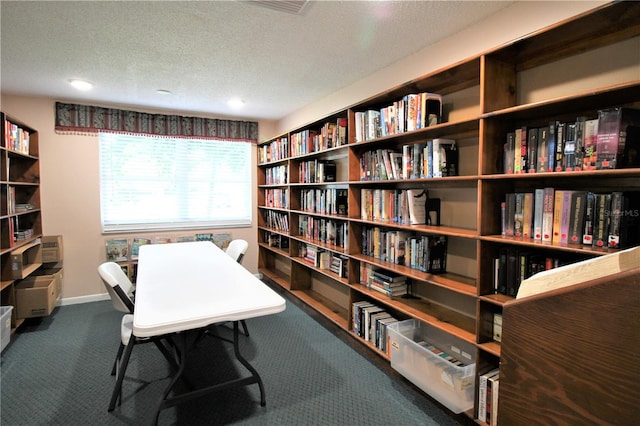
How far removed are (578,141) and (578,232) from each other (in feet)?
1.33

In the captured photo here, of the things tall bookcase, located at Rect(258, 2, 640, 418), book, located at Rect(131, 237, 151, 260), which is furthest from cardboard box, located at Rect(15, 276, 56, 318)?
tall bookcase, located at Rect(258, 2, 640, 418)

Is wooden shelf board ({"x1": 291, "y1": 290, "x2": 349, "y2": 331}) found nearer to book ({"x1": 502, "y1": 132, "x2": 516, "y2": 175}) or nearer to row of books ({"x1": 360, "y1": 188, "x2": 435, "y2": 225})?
row of books ({"x1": 360, "y1": 188, "x2": 435, "y2": 225})

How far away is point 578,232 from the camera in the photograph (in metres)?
1.47

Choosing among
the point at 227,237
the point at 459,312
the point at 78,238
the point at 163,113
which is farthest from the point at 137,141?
the point at 459,312

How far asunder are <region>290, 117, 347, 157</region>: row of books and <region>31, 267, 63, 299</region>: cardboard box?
295cm

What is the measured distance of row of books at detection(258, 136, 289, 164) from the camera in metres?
4.12

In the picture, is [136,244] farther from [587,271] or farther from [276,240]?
[587,271]

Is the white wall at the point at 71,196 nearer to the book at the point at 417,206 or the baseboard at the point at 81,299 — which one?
the baseboard at the point at 81,299

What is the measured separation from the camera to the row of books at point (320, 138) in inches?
118

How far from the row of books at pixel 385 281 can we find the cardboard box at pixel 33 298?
315 centimetres

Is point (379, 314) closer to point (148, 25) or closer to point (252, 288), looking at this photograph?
point (252, 288)

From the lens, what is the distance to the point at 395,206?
2.51m

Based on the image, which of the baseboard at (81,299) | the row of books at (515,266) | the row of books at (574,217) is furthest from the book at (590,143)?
the baseboard at (81,299)

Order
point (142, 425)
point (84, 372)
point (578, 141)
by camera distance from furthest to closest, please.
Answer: point (84, 372) → point (142, 425) → point (578, 141)
